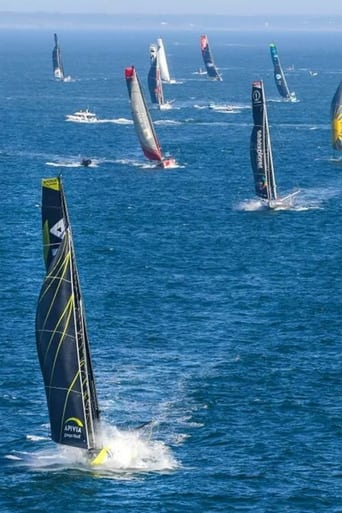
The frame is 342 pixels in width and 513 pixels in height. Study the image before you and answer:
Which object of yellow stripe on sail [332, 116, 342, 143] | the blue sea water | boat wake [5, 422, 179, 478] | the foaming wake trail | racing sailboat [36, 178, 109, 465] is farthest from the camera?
yellow stripe on sail [332, 116, 342, 143]

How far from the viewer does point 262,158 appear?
148750mm

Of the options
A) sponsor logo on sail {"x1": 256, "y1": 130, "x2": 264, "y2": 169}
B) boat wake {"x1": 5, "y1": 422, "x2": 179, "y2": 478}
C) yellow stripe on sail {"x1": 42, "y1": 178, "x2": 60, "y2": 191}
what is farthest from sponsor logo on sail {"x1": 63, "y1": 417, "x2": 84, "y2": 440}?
sponsor logo on sail {"x1": 256, "y1": 130, "x2": 264, "y2": 169}

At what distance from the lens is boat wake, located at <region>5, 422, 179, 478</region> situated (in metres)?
72.3

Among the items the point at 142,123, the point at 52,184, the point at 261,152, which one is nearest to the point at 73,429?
the point at 52,184

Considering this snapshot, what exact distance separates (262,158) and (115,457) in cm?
7877

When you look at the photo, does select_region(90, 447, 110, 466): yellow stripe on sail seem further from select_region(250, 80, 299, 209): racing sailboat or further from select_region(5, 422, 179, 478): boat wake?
select_region(250, 80, 299, 209): racing sailboat

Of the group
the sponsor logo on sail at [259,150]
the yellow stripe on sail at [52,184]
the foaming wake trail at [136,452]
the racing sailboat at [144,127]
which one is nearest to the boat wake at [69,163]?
the racing sailboat at [144,127]

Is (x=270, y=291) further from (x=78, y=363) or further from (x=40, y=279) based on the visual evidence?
(x=78, y=363)

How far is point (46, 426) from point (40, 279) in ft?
119

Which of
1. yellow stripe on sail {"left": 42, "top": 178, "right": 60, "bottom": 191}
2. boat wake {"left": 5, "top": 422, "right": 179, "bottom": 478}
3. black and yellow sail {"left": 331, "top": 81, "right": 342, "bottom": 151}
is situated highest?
black and yellow sail {"left": 331, "top": 81, "right": 342, "bottom": 151}

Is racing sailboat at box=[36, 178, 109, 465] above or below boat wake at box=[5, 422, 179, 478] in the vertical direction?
above

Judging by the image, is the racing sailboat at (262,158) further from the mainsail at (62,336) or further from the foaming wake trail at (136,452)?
the mainsail at (62,336)

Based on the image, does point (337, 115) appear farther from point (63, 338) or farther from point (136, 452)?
point (63, 338)

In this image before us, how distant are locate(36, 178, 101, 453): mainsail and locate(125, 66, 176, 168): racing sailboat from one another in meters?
105
